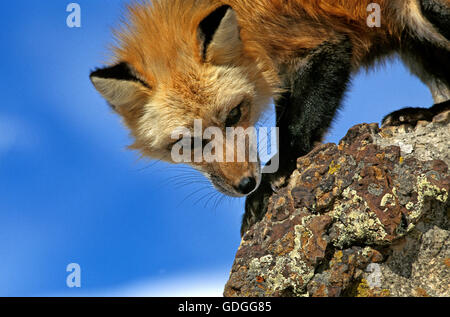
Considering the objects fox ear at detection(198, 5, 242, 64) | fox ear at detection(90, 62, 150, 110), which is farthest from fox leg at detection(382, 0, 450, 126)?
fox ear at detection(90, 62, 150, 110)

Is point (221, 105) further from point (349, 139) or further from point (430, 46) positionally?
point (430, 46)

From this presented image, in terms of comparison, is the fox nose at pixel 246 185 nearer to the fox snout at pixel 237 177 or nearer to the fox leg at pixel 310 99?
the fox snout at pixel 237 177

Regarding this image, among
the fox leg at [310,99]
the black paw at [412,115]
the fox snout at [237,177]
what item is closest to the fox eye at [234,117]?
the fox snout at [237,177]

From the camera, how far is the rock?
3146 millimetres

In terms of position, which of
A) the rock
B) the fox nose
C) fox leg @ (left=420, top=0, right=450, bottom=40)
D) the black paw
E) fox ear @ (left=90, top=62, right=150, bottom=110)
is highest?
fox leg @ (left=420, top=0, right=450, bottom=40)

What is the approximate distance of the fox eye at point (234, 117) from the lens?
4328 mm

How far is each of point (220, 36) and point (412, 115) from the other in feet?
6.45

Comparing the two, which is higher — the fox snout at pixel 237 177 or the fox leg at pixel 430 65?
the fox leg at pixel 430 65

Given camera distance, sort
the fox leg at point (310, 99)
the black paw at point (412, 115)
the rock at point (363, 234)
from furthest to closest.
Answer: the fox leg at point (310, 99) → the black paw at point (412, 115) → the rock at point (363, 234)

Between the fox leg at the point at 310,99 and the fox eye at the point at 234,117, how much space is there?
0.54 m

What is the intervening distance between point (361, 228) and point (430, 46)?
324 cm

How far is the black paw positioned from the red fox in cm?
2

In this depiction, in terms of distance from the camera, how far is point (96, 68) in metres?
4.08

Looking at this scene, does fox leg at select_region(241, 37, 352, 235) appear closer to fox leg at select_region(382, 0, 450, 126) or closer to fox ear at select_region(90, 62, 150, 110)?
fox leg at select_region(382, 0, 450, 126)
